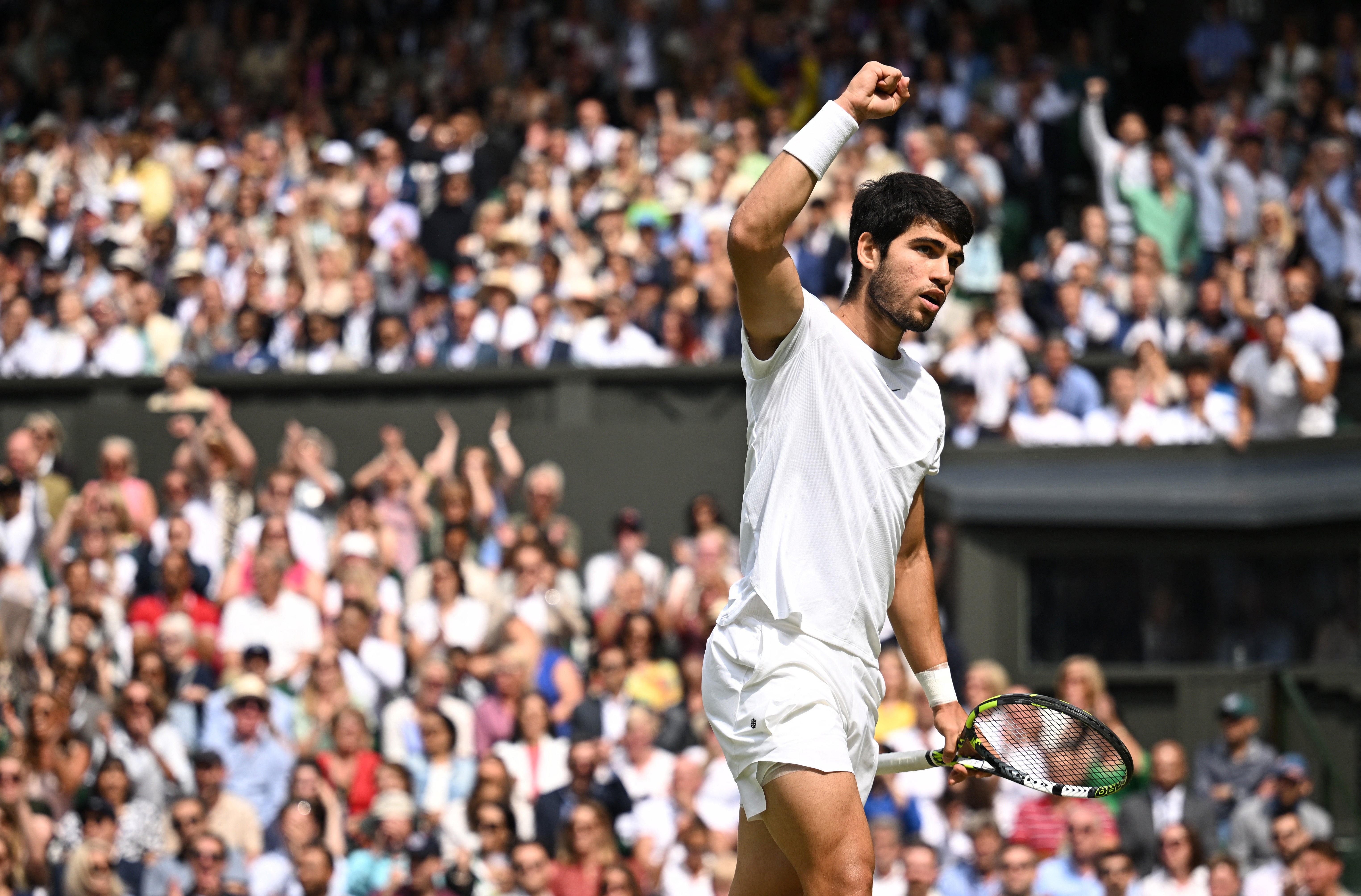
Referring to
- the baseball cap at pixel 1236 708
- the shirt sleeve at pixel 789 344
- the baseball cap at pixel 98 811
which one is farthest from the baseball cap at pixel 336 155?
the shirt sleeve at pixel 789 344

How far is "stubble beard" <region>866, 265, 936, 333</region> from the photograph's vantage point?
14.2 feet

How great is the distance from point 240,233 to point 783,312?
36.8 ft

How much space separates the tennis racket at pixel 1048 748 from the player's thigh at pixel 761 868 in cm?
36

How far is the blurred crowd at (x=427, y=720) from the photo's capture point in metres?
9.08

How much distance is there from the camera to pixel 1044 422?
38.9 ft

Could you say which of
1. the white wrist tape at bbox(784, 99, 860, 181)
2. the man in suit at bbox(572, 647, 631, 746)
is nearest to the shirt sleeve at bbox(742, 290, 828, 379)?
the white wrist tape at bbox(784, 99, 860, 181)

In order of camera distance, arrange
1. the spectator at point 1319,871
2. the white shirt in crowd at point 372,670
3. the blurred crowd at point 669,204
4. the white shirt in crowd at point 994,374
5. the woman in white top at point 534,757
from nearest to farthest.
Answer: the spectator at point 1319,871 < the woman in white top at point 534,757 < the white shirt in crowd at point 372,670 < the white shirt in crowd at point 994,374 < the blurred crowd at point 669,204

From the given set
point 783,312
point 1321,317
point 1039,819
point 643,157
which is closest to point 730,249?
point 783,312

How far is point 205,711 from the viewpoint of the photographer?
1045 centimetres

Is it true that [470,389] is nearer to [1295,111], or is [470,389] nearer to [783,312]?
[1295,111]

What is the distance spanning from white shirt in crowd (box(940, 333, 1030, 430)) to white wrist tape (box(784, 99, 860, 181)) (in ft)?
26.1

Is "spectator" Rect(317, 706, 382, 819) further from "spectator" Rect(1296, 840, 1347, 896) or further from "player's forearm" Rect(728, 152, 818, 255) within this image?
"player's forearm" Rect(728, 152, 818, 255)

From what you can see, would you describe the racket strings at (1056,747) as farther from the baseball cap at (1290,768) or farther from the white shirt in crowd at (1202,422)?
the white shirt in crowd at (1202,422)

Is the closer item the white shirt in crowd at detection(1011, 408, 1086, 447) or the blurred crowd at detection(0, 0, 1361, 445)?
the white shirt in crowd at detection(1011, 408, 1086, 447)
